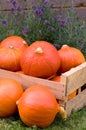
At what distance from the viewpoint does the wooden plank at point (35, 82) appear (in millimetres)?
3209

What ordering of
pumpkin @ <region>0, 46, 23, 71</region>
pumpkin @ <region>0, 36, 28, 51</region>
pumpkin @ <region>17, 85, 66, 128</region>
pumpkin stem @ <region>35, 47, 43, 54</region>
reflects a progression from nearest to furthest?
pumpkin @ <region>17, 85, 66, 128</region> → pumpkin stem @ <region>35, 47, 43, 54</region> → pumpkin @ <region>0, 46, 23, 71</region> → pumpkin @ <region>0, 36, 28, 51</region>

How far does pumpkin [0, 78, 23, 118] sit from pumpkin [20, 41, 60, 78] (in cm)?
20

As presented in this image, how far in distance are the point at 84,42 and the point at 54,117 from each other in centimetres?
145

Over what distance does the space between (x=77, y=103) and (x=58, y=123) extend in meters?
0.33

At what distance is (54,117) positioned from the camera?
124 inches

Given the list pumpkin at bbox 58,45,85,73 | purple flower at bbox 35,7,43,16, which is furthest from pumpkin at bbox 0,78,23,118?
purple flower at bbox 35,7,43,16

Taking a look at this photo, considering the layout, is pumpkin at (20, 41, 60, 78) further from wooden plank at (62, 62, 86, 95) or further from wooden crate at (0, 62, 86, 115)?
wooden plank at (62, 62, 86, 95)

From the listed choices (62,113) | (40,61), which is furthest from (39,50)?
(62,113)

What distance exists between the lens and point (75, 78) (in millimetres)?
3301

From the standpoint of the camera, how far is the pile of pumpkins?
3045 millimetres

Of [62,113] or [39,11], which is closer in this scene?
[62,113]

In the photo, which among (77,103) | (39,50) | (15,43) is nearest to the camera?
(39,50)

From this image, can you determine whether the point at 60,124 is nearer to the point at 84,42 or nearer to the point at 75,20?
the point at 84,42

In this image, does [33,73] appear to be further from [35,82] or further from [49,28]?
[49,28]
